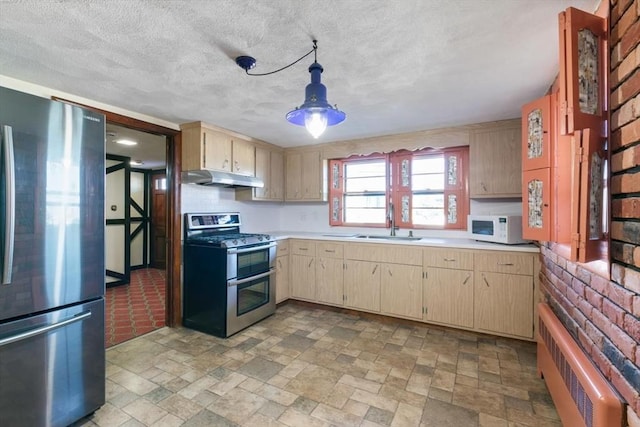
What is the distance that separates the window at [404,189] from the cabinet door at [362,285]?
809mm

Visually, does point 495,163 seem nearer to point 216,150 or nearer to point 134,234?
point 216,150

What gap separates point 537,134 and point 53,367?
123 inches

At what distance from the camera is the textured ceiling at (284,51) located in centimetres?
144

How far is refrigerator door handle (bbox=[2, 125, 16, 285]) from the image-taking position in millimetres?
1459

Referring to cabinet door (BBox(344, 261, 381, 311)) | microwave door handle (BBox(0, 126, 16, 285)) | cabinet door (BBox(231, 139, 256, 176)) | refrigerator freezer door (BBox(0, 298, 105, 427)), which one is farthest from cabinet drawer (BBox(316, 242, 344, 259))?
microwave door handle (BBox(0, 126, 16, 285))

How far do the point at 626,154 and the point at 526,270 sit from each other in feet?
6.62

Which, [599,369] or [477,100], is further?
[477,100]

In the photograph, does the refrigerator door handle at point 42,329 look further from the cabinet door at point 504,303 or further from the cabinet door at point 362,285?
the cabinet door at point 504,303

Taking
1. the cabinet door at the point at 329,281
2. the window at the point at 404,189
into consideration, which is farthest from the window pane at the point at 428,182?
the cabinet door at the point at 329,281

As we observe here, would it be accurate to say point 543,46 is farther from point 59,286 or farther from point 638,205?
point 59,286

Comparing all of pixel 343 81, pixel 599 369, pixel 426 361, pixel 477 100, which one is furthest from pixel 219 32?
pixel 426 361

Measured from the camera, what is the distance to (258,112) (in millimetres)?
2922

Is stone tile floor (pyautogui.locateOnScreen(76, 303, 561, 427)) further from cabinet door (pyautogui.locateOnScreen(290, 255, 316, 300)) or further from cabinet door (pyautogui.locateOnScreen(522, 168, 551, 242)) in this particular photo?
cabinet door (pyautogui.locateOnScreen(522, 168, 551, 242))

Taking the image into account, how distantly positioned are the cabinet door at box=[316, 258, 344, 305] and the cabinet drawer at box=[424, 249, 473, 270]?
104 cm
